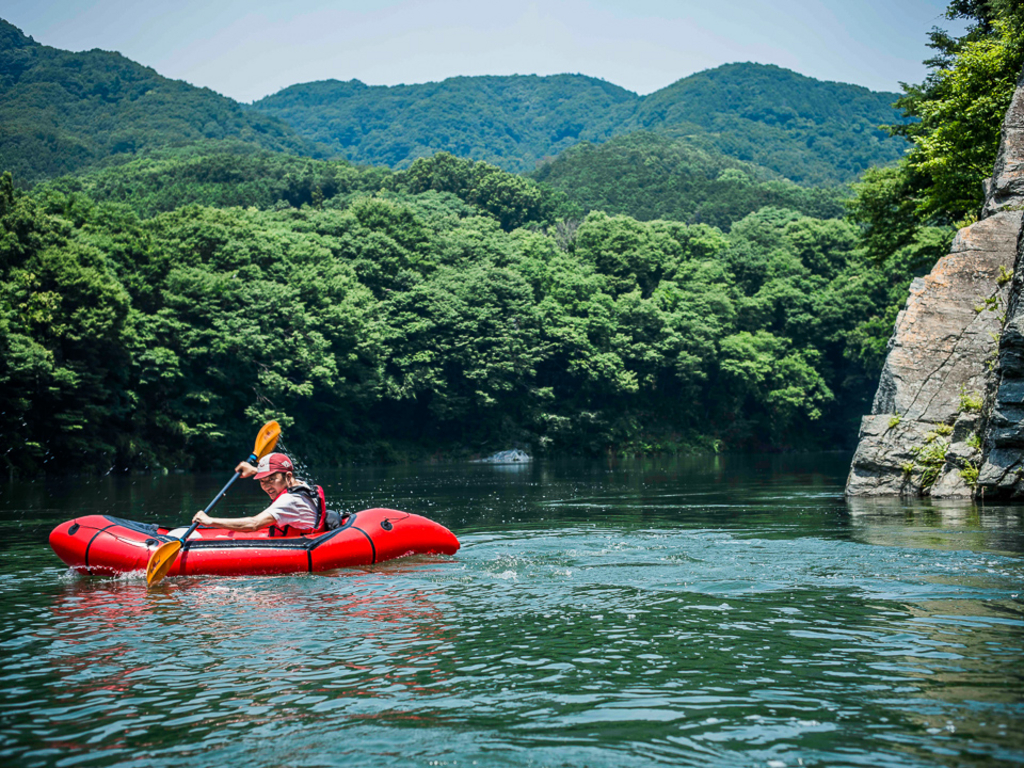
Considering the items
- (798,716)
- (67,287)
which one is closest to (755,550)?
(798,716)

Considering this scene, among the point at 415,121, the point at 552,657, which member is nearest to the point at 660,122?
the point at 415,121

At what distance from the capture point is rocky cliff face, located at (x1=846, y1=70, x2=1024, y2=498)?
17.7 meters

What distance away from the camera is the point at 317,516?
11453 millimetres

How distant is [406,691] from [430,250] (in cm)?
5284

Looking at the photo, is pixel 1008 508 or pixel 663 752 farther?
pixel 1008 508

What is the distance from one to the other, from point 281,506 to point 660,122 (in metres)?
168

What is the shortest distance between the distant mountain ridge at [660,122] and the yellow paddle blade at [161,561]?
13403 cm

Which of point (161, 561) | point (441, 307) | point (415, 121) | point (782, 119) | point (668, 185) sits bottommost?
point (161, 561)

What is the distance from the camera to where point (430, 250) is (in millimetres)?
57781

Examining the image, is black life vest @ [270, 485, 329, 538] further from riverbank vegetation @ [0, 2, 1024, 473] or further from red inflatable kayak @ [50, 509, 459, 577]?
riverbank vegetation @ [0, 2, 1024, 473]

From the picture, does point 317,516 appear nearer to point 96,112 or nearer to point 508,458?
point 508,458

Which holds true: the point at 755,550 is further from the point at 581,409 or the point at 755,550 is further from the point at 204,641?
the point at 581,409

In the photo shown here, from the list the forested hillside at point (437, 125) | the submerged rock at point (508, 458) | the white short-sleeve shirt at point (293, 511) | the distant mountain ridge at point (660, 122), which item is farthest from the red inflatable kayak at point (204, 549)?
the forested hillside at point (437, 125)

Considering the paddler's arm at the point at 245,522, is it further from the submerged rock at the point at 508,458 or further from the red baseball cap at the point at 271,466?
the submerged rock at the point at 508,458
